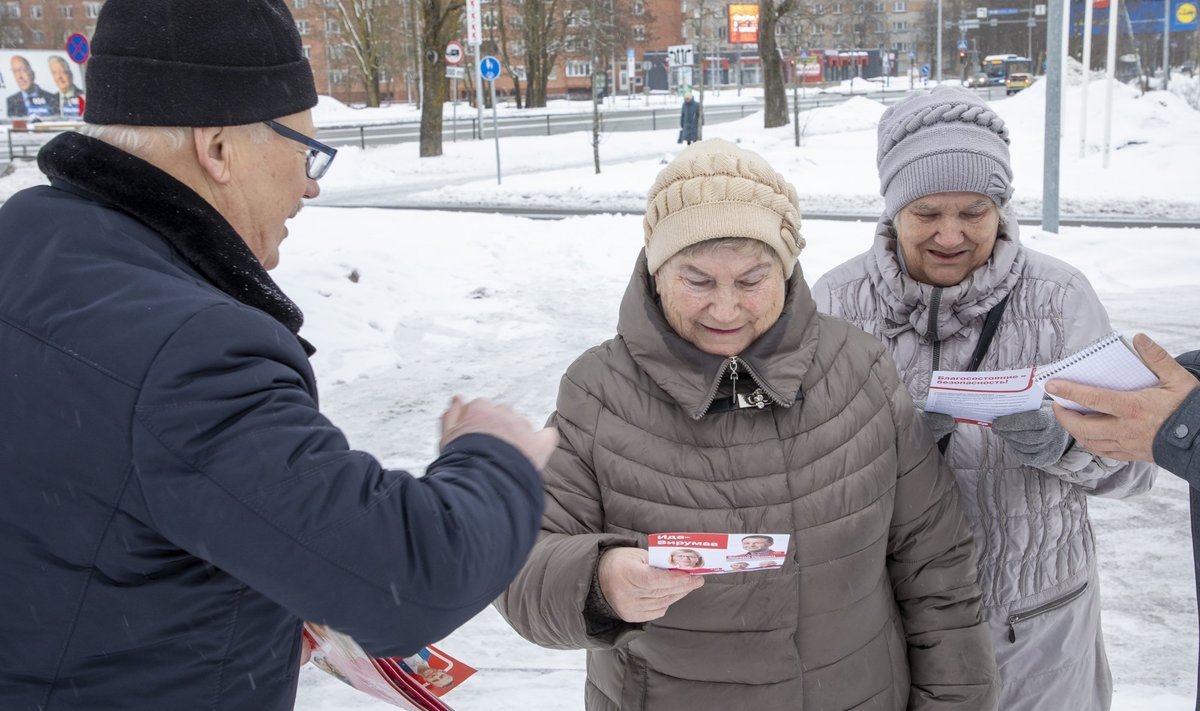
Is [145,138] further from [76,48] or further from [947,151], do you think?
[76,48]

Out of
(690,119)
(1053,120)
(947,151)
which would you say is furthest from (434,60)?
(947,151)

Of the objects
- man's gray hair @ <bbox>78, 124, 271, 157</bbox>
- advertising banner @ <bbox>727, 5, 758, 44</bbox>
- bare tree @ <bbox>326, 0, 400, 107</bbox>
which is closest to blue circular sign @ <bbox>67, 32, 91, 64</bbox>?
man's gray hair @ <bbox>78, 124, 271, 157</bbox>

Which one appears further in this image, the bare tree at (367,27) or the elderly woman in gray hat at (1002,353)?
the bare tree at (367,27)

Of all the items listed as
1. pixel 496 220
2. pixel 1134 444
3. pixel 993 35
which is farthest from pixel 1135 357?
pixel 993 35

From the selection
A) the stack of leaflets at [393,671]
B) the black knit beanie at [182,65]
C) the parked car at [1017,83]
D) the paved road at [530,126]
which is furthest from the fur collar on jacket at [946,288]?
the parked car at [1017,83]

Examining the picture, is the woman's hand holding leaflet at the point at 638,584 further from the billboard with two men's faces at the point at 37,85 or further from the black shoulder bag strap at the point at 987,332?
the billboard with two men's faces at the point at 37,85

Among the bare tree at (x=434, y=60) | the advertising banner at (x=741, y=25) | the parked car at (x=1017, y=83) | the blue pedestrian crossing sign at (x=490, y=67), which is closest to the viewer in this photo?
the blue pedestrian crossing sign at (x=490, y=67)

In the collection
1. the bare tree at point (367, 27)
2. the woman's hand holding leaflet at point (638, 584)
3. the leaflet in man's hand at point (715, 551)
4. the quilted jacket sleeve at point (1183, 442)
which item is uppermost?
the bare tree at point (367, 27)

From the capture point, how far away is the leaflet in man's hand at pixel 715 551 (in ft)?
6.22

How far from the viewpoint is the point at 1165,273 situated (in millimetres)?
10852

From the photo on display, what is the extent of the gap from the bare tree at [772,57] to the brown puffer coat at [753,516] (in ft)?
92.2

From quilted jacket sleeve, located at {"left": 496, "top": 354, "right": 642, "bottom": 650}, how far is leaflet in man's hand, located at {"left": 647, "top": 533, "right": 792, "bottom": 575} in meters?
0.21

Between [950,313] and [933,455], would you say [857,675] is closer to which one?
[933,455]

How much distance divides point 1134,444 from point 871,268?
984 mm
